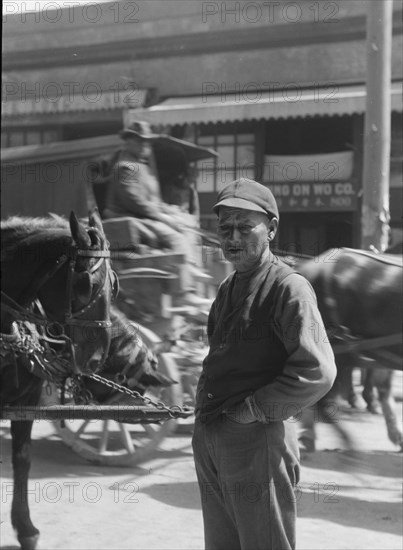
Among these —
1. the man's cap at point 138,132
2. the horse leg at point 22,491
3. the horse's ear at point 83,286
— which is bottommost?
the horse leg at point 22,491

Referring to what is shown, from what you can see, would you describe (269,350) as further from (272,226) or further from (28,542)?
(28,542)

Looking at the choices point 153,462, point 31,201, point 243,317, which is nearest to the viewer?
point 243,317

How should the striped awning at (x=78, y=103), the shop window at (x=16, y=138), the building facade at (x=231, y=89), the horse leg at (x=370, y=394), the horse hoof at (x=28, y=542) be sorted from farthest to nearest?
the shop window at (x=16, y=138)
the striped awning at (x=78, y=103)
the building facade at (x=231, y=89)
the horse leg at (x=370, y=394)
the horse hoof at (x=28, y=542)

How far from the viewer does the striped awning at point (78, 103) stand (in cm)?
1332

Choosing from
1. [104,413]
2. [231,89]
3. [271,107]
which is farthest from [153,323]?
[231,89]

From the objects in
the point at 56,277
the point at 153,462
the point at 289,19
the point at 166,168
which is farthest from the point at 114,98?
the point at 56,277

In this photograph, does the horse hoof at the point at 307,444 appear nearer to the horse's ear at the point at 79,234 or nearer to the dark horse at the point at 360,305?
the dark horse at the point at 360,305

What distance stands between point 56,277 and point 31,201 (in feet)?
16.4

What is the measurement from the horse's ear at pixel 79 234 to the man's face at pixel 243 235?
1.63 m

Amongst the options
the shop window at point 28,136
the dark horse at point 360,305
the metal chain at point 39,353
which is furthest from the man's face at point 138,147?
the shop window at point 28,136

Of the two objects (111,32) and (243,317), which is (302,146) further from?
(243,317)

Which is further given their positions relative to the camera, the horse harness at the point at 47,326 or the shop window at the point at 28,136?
the shop window at the point at 28,136

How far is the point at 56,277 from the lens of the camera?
4137 millimetres

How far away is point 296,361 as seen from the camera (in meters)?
2.39
